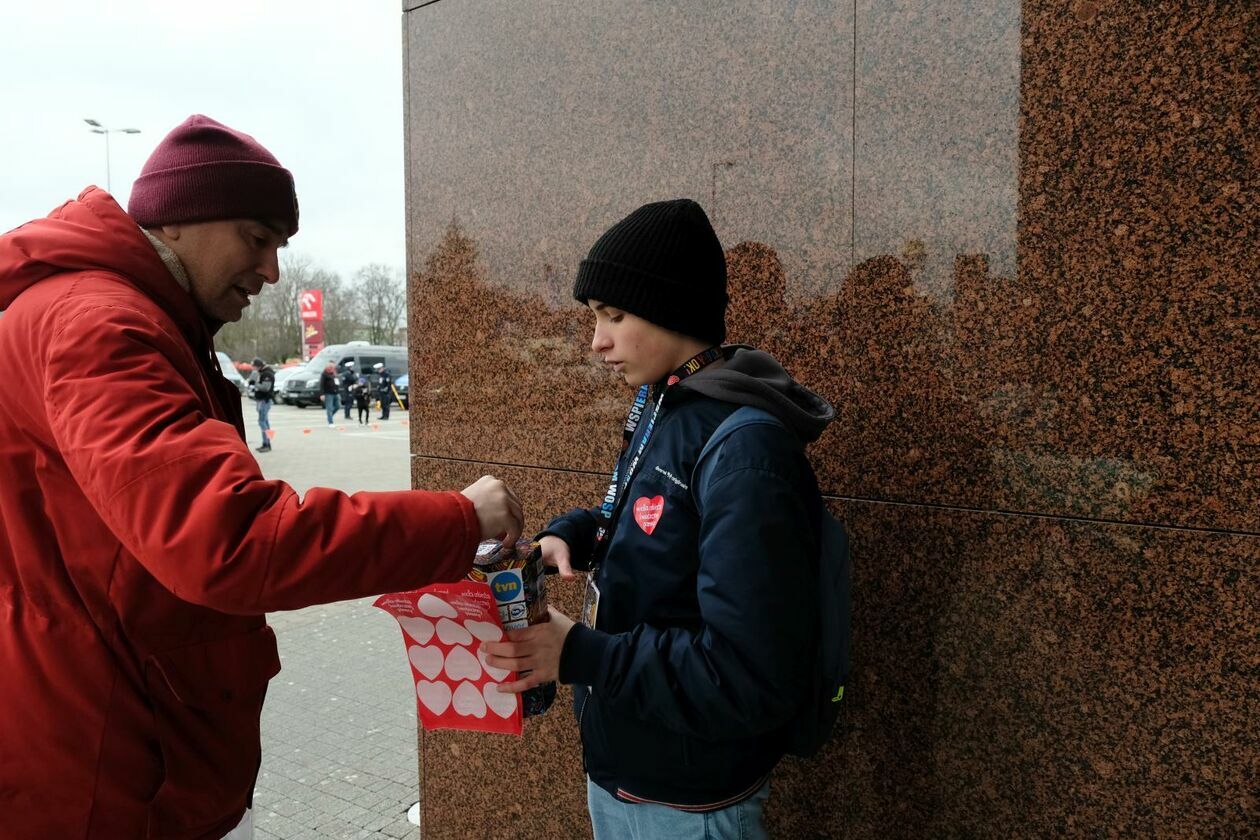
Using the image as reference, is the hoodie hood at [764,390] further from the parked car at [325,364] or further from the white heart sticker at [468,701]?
the parked car at [325,364]

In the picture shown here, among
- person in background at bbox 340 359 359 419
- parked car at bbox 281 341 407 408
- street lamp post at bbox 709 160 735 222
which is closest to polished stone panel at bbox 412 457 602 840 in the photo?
street lamp post at bbox 709 160 735 222

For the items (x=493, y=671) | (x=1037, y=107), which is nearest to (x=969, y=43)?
(x=1037, y=107)

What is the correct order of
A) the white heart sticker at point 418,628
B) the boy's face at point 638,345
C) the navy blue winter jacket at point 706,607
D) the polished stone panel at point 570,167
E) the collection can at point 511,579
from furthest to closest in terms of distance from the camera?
the polished stone panel at point 570,167 → the boy's face at point 638,345 → the white heart sticker at point 418,628 → the collection can at point 511,579 → the navy blue winter jacket at point 706,607

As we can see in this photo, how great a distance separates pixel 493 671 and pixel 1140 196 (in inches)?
67.8

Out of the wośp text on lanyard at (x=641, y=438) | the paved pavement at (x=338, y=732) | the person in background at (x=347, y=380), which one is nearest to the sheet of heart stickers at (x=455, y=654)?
the wośp text on lanyard at (x=641, y=438)

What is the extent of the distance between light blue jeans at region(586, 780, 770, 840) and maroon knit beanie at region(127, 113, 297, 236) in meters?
1.47

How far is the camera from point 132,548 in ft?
4.43

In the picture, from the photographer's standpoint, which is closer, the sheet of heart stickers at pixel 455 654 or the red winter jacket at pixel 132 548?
the red winter jacket at pixel 132 548

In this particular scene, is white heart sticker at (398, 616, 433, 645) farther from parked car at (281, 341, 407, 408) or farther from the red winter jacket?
parked car at (281, 341, 407, 408)

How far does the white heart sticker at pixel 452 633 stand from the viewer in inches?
67.4

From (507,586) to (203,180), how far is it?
1028mm

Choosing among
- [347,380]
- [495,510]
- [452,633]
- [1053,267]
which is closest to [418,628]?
[452,633]

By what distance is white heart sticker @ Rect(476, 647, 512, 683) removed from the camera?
1709mm

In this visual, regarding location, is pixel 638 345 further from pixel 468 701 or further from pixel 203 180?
pixel 203 180
